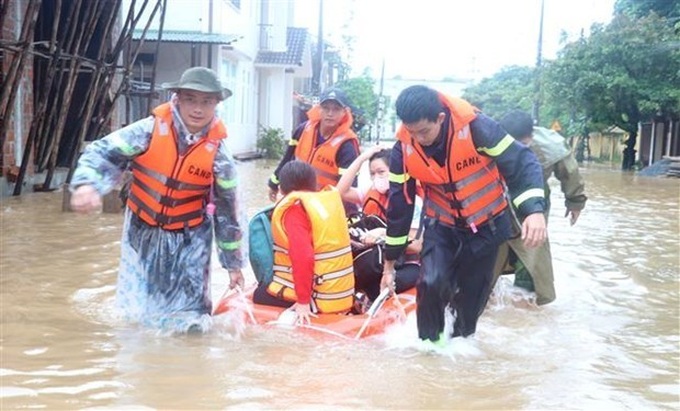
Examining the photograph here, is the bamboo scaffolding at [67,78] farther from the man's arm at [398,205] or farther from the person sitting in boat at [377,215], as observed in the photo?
Result: the man's arm at [398,205]

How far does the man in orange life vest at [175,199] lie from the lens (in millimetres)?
4578

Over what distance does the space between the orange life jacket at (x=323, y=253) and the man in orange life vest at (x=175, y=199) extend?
27 cm

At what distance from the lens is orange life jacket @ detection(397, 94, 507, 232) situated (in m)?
4.29

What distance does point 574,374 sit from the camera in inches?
179

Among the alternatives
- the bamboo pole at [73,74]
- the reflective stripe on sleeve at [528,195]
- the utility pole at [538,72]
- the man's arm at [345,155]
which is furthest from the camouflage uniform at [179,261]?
the utility pole at [538,72]

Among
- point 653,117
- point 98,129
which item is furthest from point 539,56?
point 98,129

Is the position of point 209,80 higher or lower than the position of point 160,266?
higher

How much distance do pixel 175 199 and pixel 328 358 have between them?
1202 mm

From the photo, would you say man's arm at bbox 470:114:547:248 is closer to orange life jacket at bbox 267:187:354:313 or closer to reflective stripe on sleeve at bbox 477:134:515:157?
reflective stripe on sleeve at bbox 477:134:515:157

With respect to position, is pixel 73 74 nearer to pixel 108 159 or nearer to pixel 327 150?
pixel 327 150

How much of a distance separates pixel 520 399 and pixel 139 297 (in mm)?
2216

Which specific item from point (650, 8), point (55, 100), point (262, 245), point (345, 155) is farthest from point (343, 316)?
point (650, 8)

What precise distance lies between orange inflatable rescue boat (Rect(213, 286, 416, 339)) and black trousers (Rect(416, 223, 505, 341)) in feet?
1.10

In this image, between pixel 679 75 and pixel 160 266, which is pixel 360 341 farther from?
pixel 679 75
